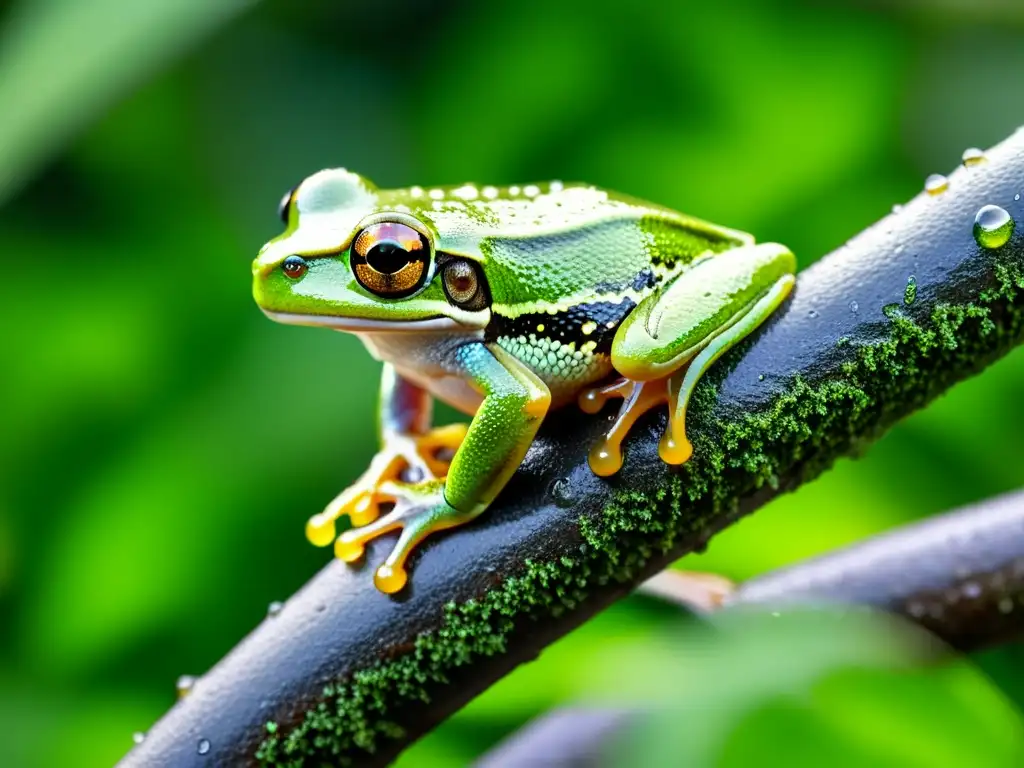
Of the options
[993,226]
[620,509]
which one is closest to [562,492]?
[620,509]

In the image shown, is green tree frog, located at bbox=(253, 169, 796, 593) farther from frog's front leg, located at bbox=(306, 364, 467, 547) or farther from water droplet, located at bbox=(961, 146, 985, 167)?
water droplet, located at bbox=(961, 146, 985, 167)

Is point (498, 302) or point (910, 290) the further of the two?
point (498, 302)

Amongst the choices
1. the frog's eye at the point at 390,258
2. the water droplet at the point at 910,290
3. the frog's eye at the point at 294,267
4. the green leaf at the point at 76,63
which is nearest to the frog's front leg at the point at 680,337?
the water droplet at the point at 910,290

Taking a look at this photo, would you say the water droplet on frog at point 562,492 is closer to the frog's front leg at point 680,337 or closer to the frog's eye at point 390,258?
the frog's front leg at point 680,337

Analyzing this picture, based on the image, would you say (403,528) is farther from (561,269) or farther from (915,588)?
(915,588)

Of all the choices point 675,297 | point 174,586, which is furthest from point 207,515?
point 675,297

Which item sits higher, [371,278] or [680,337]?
[371,278]
